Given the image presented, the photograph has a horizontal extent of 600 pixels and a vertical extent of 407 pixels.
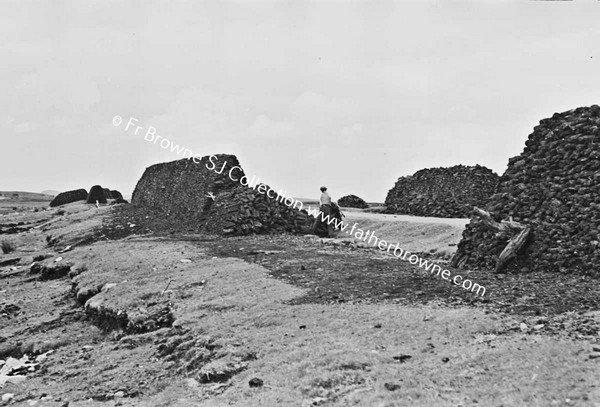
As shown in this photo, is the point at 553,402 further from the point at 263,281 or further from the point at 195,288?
the point at 195,288

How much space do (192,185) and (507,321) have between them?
57.8 ft

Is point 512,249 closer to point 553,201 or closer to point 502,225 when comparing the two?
point 502,225

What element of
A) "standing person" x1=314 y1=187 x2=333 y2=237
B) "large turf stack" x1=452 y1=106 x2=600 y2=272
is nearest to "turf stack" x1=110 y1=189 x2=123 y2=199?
"standing person" x1=314 y1=187 x2=333 y2=237

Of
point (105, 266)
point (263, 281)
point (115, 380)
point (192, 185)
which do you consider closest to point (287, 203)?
point (192, 185)

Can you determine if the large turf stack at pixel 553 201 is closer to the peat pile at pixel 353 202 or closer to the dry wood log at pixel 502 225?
the dry wood log at pixel 502 225

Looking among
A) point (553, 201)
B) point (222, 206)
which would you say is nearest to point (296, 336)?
point (553, 201)

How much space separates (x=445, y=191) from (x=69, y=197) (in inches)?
1278

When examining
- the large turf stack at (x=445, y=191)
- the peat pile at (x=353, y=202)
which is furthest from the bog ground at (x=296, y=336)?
the peat pile at (x=353, y=202)

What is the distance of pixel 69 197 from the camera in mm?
46188

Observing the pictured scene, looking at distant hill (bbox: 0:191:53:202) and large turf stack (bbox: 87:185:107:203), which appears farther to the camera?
distant hill (bbox: 0:191:53:202)

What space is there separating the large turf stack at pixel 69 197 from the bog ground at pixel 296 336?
1358 inches

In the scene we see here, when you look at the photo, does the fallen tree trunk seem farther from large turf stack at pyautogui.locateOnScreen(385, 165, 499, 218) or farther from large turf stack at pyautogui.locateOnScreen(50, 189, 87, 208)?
large turf stack at pyautogui.locateOnScreen(50, 189, 87, 208)

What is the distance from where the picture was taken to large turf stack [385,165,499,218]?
27344 mm

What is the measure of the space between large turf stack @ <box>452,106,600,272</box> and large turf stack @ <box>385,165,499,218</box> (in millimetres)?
14920
